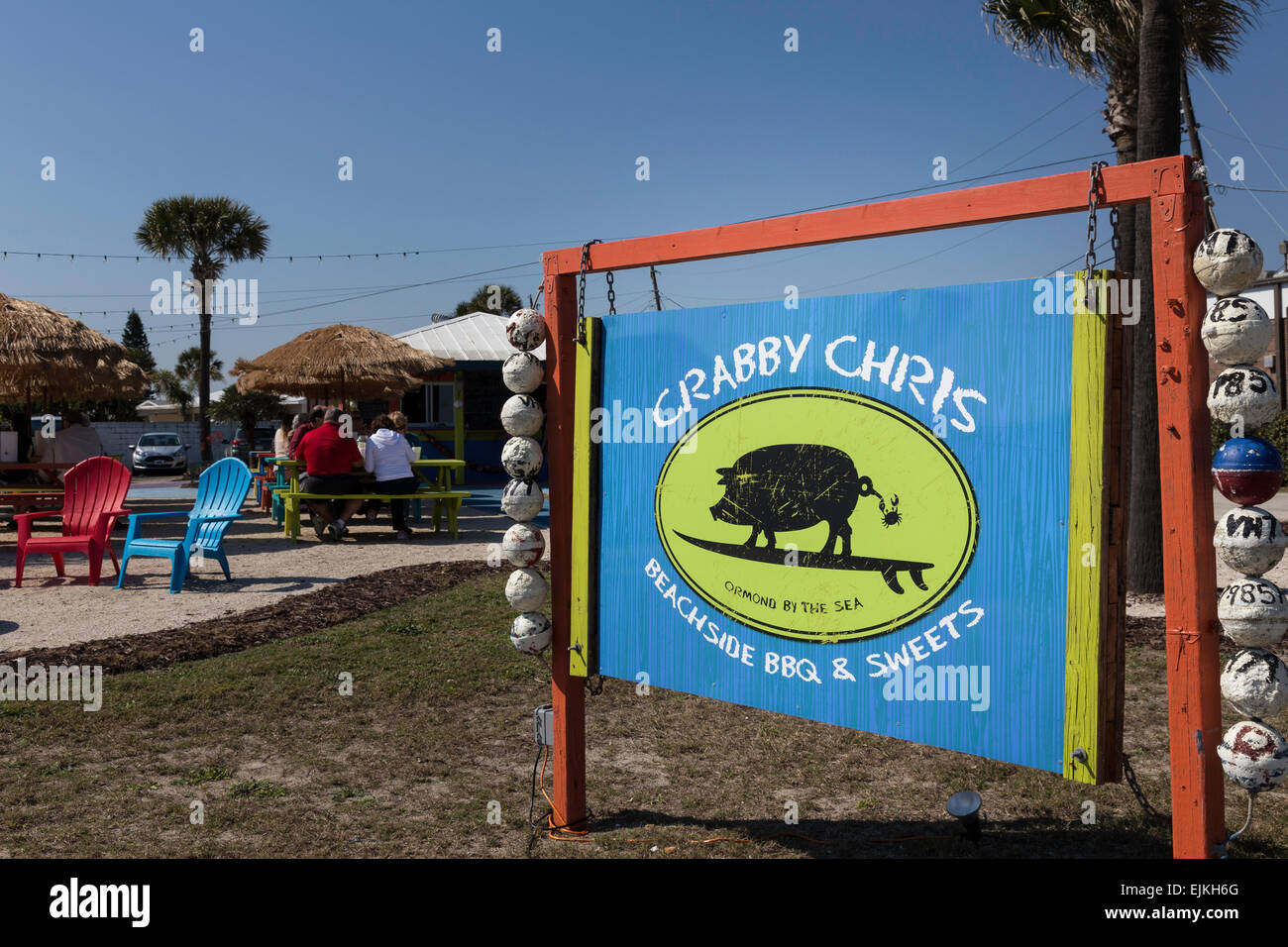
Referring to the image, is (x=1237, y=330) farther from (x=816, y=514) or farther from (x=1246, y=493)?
(x=816, y=514)

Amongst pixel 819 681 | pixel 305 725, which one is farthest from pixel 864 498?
pixel 305 725

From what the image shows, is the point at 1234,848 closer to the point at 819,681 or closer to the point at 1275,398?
the point at 819,681

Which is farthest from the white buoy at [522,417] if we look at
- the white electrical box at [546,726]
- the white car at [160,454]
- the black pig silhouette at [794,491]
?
the white car at [160,454]

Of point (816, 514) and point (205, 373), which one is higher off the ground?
point (205, 373)

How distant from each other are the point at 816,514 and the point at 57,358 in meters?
13.0

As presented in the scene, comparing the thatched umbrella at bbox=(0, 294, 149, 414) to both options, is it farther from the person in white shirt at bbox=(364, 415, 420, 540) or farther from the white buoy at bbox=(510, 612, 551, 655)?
the white buoy at bbox=(510, 612, 551, 655)

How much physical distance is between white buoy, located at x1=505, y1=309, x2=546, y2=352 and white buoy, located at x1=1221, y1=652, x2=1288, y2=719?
8.02ft

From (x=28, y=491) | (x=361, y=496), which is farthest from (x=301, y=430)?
(x=28, y=491)

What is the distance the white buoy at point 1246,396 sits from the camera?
2.28 m

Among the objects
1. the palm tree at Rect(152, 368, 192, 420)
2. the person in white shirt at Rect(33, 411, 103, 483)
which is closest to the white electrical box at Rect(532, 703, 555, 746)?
the person in white shirt at Rect(33, 411, 103, 483)

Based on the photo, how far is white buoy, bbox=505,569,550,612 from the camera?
12.6ft

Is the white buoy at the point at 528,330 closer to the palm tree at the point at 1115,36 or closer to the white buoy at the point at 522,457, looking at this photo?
the white buoy at the point at 522,457

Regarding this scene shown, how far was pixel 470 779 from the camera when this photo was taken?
4418mm

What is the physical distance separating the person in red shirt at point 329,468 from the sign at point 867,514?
29.8 ft
